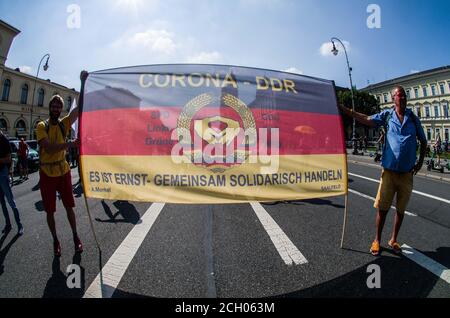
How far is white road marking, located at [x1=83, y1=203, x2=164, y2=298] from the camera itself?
2.53 meters

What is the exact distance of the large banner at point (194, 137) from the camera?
9.84 feet

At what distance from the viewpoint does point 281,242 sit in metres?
3.80

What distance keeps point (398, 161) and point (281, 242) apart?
2.01 m

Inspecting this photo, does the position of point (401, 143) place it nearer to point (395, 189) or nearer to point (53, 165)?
point (395, 189)

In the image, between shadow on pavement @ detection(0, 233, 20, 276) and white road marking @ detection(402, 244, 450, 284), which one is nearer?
white road marking @ detection(402, 244, 450, 284)

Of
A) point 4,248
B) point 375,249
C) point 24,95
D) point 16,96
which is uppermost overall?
point 24,95

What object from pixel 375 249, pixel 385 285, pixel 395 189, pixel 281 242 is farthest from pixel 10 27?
pixel 385 285

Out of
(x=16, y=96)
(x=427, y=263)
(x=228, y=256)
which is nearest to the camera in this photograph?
(x=427, y=263)

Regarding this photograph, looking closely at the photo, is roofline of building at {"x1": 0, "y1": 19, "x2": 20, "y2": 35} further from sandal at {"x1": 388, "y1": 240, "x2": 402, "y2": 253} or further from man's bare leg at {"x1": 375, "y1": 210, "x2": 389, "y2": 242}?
sandal at {"x1": 388, "y1": 240, "x2": 402, "y2": 253}

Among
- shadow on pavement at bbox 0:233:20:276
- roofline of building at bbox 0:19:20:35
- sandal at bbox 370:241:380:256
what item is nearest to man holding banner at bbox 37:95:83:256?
shadow on pavement at bbox 0:233:20:276

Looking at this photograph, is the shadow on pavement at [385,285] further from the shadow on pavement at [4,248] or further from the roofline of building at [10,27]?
the roofline of building at [10,27]

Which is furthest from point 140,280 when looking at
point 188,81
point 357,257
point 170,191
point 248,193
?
point 357,257

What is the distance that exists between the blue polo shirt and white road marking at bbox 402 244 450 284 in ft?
3.81

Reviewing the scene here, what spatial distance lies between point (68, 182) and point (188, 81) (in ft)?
7.52
